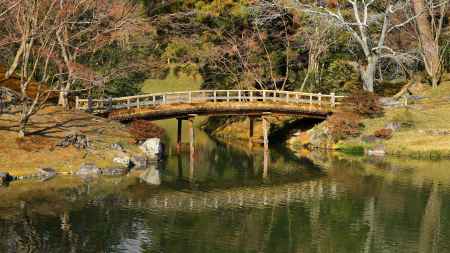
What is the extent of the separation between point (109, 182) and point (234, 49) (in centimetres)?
2992

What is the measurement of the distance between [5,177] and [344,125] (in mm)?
29105

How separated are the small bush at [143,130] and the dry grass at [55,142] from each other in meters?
0.56

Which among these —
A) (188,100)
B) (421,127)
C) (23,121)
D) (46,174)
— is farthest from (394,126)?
(23,121)

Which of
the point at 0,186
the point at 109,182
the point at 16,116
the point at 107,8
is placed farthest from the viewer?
the point at 107,8

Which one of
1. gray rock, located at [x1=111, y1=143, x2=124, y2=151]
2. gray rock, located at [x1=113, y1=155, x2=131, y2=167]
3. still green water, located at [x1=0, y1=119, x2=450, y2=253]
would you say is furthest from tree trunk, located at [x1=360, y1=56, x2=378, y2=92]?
gray rock, located at [x1=113, y1=155, x2=131, y2=167]

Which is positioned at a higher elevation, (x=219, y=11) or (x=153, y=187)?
(x=219, y=11)

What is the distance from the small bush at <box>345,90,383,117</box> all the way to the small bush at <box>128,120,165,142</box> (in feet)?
57.3

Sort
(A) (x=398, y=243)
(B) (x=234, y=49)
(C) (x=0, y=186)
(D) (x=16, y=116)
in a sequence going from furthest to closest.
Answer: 1. (B) (x=234, y=49)
2. (D) (x=16, y=116)
3. (C) (x=0, y=186)
4. (A) (x=398, y=243)

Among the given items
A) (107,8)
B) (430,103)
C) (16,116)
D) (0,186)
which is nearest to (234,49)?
(107,8)

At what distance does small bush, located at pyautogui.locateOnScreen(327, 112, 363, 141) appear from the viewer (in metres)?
55.8

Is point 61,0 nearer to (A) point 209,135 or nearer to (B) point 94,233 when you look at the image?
(B) point 94,233

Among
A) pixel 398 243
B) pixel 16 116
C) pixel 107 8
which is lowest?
pixel 398 243

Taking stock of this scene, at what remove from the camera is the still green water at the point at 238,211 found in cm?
2630

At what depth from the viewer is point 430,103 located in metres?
59.7
